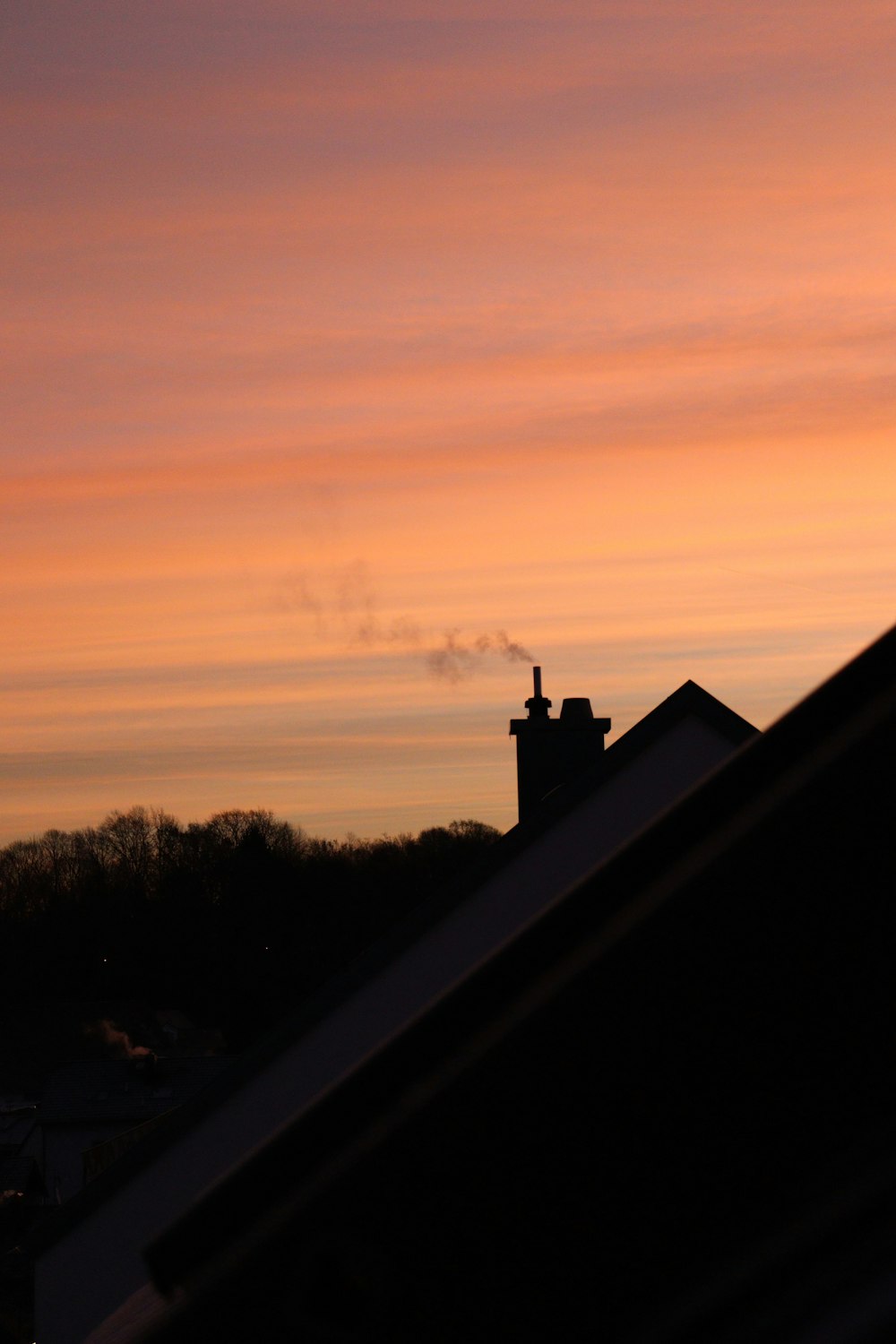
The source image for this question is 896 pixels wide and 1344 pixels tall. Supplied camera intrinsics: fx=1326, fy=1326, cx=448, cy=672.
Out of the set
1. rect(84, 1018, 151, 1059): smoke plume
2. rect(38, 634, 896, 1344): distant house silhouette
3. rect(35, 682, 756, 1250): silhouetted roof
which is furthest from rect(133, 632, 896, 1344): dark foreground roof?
rect(84, 1018, 151, 1059): smoke plume

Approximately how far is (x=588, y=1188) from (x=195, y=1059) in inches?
2045

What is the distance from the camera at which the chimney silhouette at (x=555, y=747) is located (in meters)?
14.7

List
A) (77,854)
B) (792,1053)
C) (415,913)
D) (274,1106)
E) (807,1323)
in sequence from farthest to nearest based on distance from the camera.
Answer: (77,854)
(415,913)
(274,1106)
(792,1053)
(807,1323)

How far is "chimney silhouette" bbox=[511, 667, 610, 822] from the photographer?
577 inches

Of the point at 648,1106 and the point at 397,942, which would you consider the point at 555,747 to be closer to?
the point at 397,942

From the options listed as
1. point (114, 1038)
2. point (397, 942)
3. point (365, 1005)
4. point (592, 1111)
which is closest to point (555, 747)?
point (397, 942)

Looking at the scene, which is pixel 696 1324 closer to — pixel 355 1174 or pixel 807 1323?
pixel 807 1323

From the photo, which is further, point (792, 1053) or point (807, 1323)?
point (792, 1053)

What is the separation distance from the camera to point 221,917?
73625 millimetres

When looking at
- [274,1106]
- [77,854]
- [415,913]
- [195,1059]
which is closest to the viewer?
[274,1106]

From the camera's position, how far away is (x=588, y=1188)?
128cm

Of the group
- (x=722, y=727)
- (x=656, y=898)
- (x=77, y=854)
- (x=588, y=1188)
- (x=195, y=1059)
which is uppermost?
(x=77, y=854)

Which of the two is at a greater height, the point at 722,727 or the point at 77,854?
the point at 77,854

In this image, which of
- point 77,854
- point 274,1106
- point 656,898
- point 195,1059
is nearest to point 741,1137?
point 656,898
